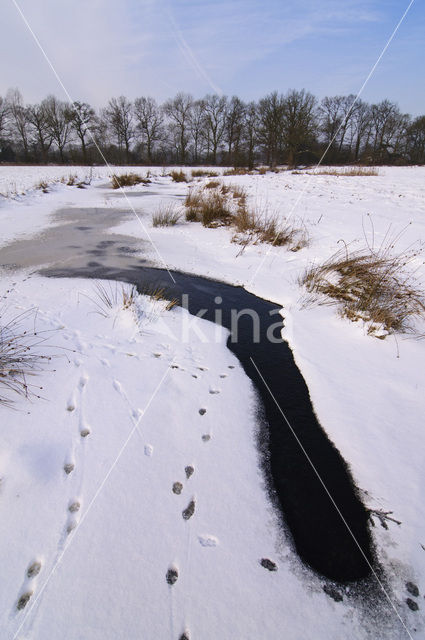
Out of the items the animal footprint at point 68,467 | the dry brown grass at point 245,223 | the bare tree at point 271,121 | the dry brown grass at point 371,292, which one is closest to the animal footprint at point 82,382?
the animal footprint at point 68,467

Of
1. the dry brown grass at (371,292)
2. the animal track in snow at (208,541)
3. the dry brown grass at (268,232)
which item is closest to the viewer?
the animal track in snow at (208,541)

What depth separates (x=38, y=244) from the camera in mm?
5320

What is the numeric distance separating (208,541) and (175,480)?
34 centimetres

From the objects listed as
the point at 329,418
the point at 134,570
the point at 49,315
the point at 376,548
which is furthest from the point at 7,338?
the point at 376,548

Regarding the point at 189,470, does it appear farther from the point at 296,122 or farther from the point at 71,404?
the point at 296,122

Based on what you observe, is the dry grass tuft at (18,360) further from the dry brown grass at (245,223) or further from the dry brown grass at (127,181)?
the dry brown grass at (127,181)

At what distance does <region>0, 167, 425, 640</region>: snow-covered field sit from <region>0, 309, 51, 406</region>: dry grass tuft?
0.31 ft

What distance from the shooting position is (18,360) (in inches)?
88.2

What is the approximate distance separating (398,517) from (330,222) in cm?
590

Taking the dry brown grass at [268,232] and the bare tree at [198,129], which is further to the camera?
the bare tree at [198,129]

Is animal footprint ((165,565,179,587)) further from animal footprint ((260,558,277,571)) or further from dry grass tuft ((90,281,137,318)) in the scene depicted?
dry grass tuft ((90,281,137,318))

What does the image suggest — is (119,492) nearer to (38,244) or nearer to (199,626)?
(199,626)

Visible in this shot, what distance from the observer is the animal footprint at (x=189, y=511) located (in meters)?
1.47

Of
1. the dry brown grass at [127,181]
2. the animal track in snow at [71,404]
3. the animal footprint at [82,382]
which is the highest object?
the dry brown grass at [127,181]
